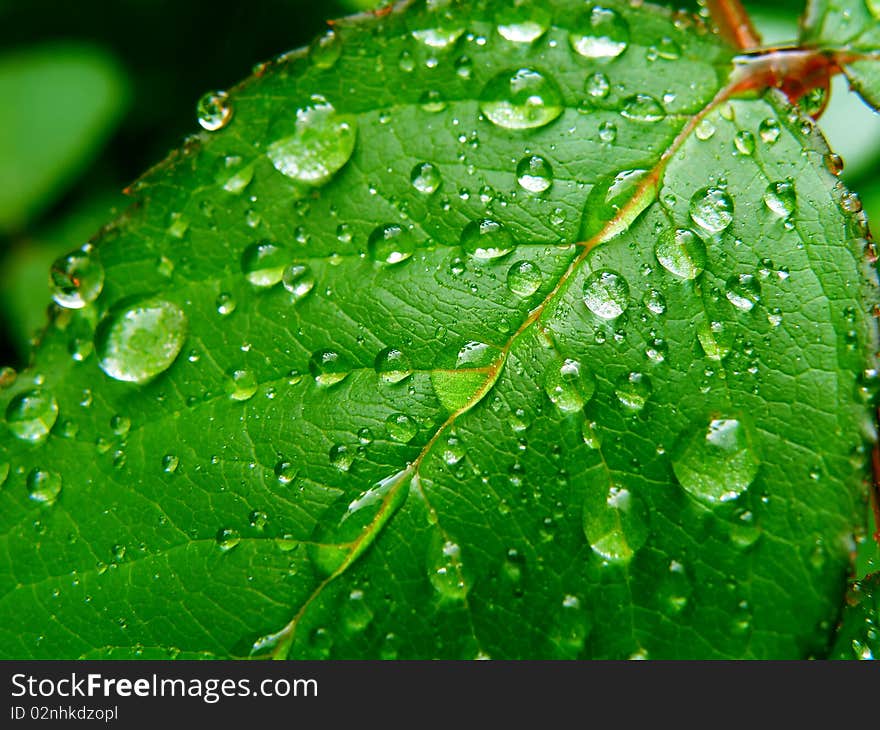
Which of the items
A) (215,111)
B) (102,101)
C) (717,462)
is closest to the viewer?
(717,462)

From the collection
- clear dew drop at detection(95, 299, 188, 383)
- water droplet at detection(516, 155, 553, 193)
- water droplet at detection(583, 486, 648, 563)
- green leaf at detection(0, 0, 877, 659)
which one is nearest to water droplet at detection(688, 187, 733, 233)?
green leaf at detection(0, 0, 877, 659)

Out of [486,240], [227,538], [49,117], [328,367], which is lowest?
[49,117]

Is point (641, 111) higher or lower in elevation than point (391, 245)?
higher

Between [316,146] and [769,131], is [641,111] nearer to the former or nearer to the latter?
[769,131]

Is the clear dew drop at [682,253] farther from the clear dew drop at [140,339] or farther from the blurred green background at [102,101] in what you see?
the blurred green background at [102,101]

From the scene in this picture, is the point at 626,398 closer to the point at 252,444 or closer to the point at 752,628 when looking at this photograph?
the point at 752,628

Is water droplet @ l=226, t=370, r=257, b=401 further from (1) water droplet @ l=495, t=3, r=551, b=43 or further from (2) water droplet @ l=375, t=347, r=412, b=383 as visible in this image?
(1) water droplet @ l=495, t=3, r=551, b=43

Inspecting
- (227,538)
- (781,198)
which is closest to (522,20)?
(781,198)

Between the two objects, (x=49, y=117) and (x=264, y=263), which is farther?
(x=49, y=117)

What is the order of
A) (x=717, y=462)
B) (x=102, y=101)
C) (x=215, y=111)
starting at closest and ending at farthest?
1. (x=717, y=462)
2. (x=215, y=111)
3. (x=102, y=101)
